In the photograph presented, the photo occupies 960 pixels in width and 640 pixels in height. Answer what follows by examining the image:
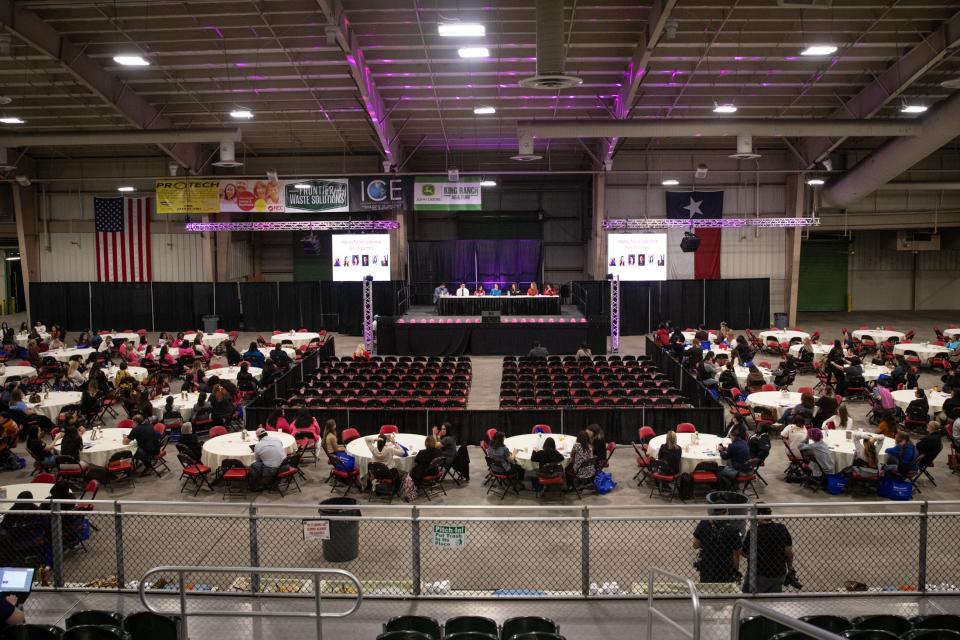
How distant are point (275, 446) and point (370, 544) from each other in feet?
9.53

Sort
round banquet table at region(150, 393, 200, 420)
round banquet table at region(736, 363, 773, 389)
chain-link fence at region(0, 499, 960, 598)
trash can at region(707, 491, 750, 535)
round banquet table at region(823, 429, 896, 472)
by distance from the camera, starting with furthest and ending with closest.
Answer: round banquet table at region(736, 363, 773, 389) < round banquet table at region(150, 393, 200, 420) < round banquet table at region(823, 429, 896, 472) < trash can at region(707, 491, 750, 535) < chain-link fence at region(0, 499, 960, 598)

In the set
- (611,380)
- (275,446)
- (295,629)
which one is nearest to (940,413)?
(611,380)

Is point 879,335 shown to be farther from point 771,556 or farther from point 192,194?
point 192,194

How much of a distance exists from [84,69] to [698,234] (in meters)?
22.1

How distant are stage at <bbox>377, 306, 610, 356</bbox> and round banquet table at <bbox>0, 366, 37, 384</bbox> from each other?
9920 mm

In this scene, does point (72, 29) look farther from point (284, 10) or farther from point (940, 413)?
point (940, 413)

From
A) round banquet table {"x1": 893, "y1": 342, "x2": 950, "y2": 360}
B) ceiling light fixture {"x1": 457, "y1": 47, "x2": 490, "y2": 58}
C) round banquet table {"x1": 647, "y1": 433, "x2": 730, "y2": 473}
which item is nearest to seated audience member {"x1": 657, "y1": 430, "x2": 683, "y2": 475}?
round banquet table {"x1": 647, "y1": 433, "x2": 730, "y2": 473}

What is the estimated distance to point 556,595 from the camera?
7496 millimetres

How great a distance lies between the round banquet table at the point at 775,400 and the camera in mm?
15258

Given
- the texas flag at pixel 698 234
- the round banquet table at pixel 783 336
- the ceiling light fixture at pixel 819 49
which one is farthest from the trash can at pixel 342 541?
the texas flag at pixel 698 234

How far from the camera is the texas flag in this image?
31375mm

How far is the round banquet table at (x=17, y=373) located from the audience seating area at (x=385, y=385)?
6.85 m

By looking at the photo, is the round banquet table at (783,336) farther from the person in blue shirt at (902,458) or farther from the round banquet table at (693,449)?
the person in blue shirt at (902,458)

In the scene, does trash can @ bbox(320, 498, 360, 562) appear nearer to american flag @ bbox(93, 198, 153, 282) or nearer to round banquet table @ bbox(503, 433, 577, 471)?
round banquet table @ bbox(503, 433, 577, 471)
